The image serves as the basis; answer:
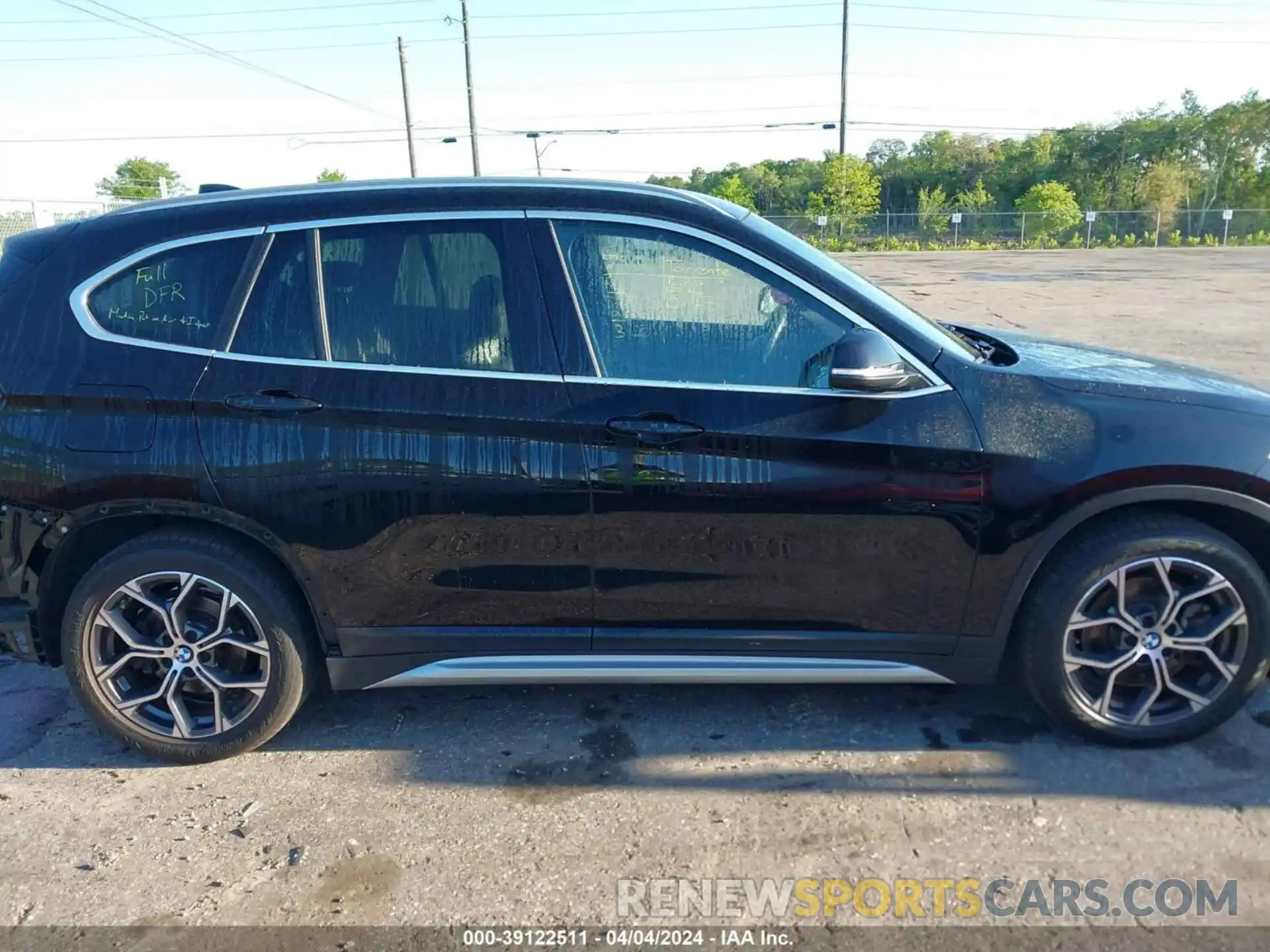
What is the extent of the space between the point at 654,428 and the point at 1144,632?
5.85ft

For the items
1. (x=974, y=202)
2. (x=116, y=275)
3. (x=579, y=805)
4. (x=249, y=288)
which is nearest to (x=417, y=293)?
(x=249, y=288)

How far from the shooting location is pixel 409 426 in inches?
110

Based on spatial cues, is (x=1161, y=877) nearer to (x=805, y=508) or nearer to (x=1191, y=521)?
(x=1191, y=521)

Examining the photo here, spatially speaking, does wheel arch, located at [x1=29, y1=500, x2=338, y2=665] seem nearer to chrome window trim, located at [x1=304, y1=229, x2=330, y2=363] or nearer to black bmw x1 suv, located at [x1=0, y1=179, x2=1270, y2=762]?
black bmw x1 suv, located at [x1=0, y1=179, x2=1270, y2=762]

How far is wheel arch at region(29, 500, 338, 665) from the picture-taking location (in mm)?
2873

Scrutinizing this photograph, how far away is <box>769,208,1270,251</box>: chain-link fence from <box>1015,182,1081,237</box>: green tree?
65mm

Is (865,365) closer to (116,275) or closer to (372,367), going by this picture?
(372,367)

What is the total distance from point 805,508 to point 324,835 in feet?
6.00

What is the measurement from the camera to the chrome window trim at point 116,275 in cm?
287

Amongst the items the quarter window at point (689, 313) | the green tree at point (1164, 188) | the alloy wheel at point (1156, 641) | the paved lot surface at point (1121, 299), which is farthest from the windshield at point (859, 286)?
the green tree at point (1164, 188)

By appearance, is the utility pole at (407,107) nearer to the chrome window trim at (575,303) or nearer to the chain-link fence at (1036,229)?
the chain-link fence at (1036,229)

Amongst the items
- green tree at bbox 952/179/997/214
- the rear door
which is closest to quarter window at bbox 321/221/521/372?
the rear door

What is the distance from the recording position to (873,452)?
2.75m

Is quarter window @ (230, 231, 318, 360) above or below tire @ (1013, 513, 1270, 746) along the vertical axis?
above
